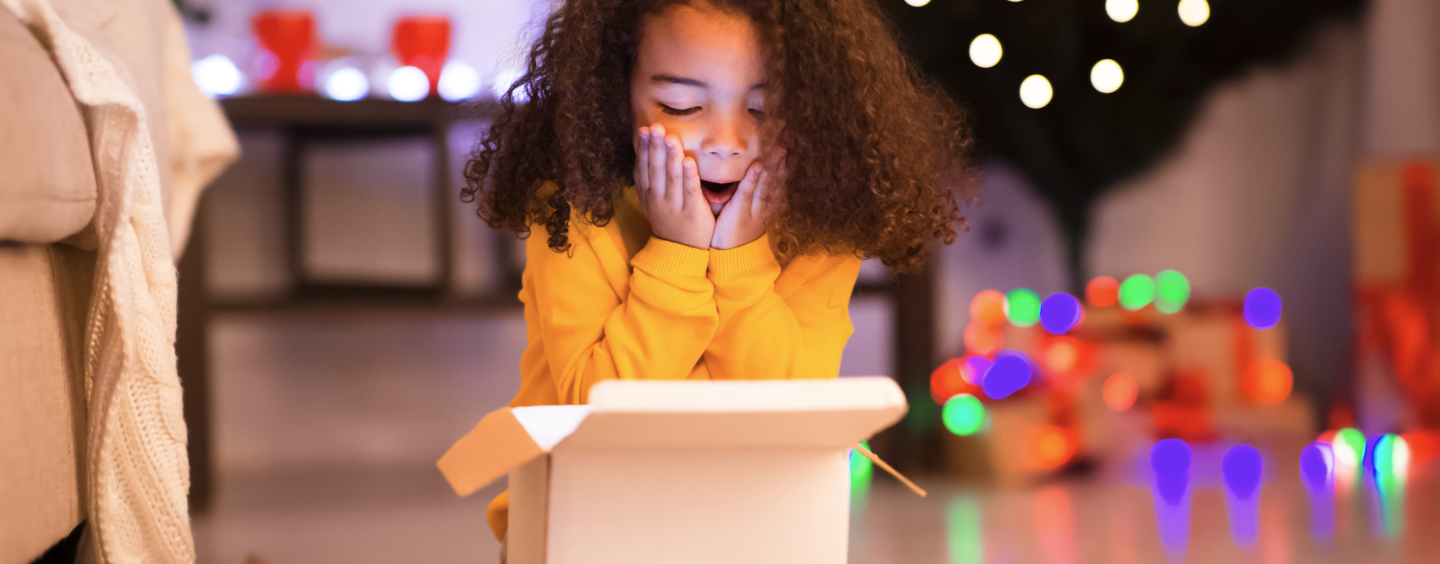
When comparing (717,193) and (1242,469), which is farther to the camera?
(1242,469)

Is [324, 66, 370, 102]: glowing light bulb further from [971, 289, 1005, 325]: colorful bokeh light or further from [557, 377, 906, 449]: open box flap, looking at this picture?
[557, 377, 906, 449]: open box flap

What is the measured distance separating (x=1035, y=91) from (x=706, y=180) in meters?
1.22

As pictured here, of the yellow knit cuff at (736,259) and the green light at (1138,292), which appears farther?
the green light at (1138,292)

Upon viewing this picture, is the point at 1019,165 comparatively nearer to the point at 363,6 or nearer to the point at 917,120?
the point at 917,120

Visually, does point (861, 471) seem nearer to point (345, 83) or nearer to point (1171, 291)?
point (1171, 291)

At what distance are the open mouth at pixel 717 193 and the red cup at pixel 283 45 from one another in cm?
115

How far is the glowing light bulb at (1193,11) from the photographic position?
1758 mm

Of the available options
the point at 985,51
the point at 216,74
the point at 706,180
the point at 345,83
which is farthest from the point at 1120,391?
the point at 216,74

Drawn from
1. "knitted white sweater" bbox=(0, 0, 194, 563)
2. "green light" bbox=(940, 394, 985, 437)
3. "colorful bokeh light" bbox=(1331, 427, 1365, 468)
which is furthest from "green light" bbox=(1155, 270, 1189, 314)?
"knitted white sweater" bbox=(0, 0, 194, 563)

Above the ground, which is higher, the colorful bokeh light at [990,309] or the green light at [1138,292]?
the green light at [1138,292]

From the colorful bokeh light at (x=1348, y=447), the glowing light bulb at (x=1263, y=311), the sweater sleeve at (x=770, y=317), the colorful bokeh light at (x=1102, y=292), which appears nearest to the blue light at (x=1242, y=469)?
the colorful bokeh light at (x=1348, y=447)

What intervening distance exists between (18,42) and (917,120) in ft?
1.91

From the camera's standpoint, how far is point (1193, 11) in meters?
1.77

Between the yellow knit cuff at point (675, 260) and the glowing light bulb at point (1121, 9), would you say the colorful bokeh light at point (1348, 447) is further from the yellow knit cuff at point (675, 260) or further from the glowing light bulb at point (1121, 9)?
the yellow knit cuff at point (675, 260)
